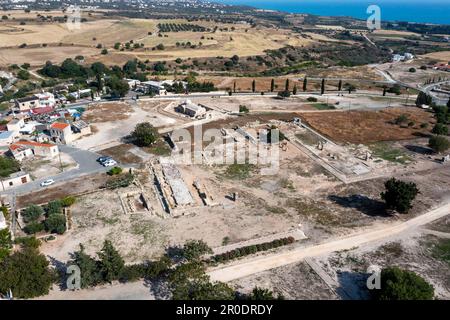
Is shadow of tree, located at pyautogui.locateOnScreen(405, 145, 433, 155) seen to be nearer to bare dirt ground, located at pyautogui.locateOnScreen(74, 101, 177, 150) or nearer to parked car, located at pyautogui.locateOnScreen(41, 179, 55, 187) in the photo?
bare dirt ground, located at pyautogui.locateOnScreen(74, 101, 177, 150)

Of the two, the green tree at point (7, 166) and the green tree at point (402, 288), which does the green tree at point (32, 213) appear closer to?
the green tree at point (7, 166)

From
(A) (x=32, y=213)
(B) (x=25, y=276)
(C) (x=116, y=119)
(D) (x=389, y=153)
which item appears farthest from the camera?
(C) (x=116, y=119)

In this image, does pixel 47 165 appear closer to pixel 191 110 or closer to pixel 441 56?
pixel 191 110

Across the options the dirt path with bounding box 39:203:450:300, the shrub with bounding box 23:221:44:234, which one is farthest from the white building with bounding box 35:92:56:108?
the dirt path with bounding box 39:203:450:300

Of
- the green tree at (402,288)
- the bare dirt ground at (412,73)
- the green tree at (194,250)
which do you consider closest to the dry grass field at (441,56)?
the bare dirt ground at (412,73)

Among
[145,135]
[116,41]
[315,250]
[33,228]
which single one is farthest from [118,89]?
[116,41]

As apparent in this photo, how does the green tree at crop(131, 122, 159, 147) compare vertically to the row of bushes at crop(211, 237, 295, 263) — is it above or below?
above
